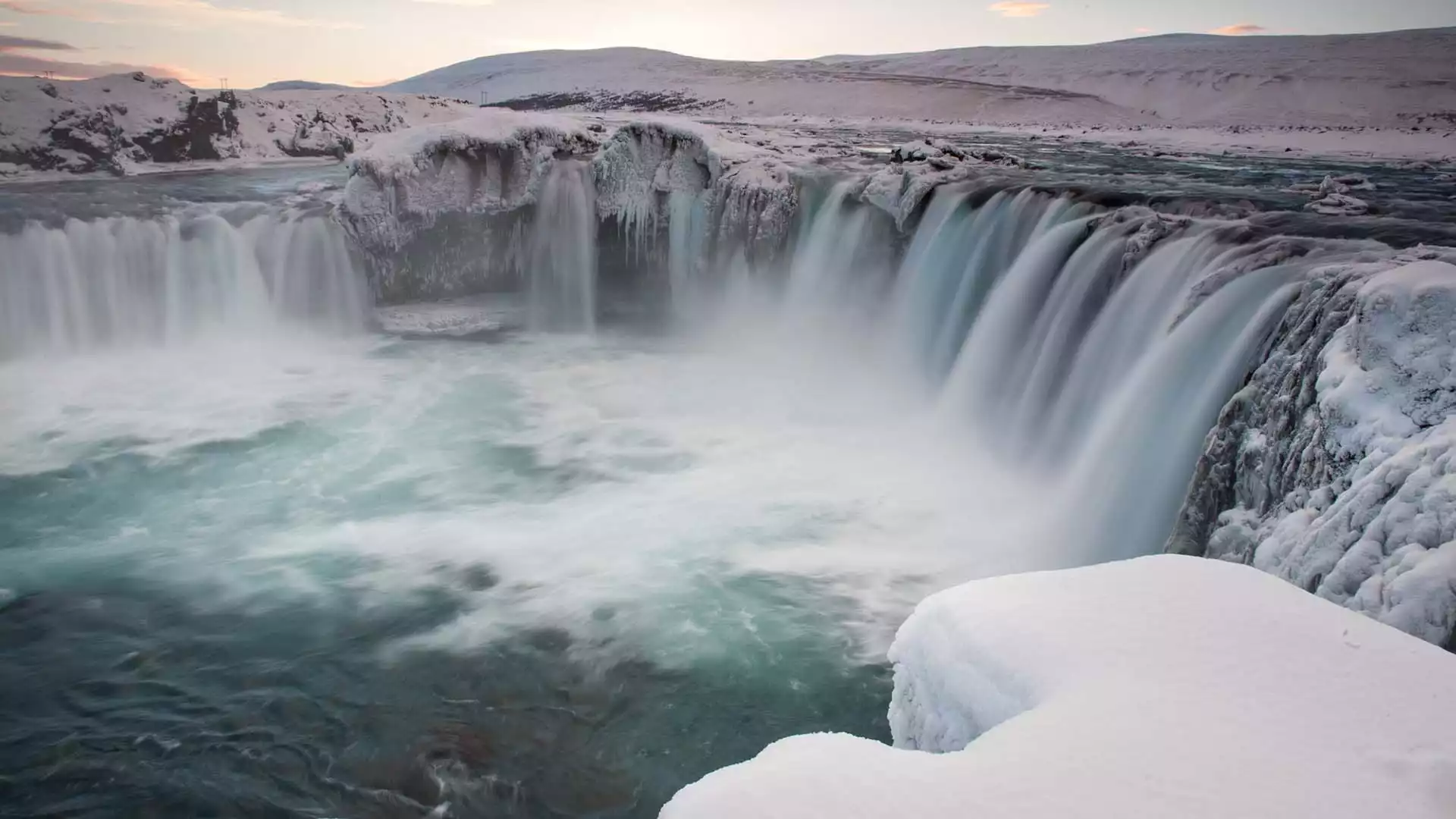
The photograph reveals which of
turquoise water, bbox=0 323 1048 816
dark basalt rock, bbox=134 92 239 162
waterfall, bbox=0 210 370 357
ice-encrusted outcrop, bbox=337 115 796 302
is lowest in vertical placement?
turquoise water, bbox=0 323 1048 816

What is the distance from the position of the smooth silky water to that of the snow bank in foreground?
2.77 meters

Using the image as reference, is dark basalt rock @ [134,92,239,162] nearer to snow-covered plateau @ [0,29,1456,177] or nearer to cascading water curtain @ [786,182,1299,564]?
snow-covered plateau @ [0,29,1456,177]

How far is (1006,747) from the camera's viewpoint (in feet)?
7.46

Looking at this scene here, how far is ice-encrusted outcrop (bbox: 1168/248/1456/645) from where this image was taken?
142 inches

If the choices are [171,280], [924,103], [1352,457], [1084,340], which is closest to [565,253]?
[171,280]

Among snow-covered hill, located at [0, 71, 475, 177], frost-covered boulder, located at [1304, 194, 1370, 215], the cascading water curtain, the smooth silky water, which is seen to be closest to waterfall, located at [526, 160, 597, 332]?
the smooth silky water

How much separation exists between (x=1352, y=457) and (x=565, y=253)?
12171mm

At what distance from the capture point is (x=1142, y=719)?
235 centimetres

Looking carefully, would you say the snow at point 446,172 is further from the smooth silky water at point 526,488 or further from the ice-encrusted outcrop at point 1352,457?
the ice-encrusted outcrop at point 1352,457

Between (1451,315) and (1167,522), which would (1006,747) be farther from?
(1167,522)

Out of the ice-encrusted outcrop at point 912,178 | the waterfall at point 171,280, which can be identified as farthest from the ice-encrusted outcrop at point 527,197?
the ice-encrusted outcrop at point 912,178

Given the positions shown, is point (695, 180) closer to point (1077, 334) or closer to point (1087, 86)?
point (1077, 334)

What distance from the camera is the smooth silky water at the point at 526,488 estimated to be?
5387mm

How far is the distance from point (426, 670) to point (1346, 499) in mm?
5156
